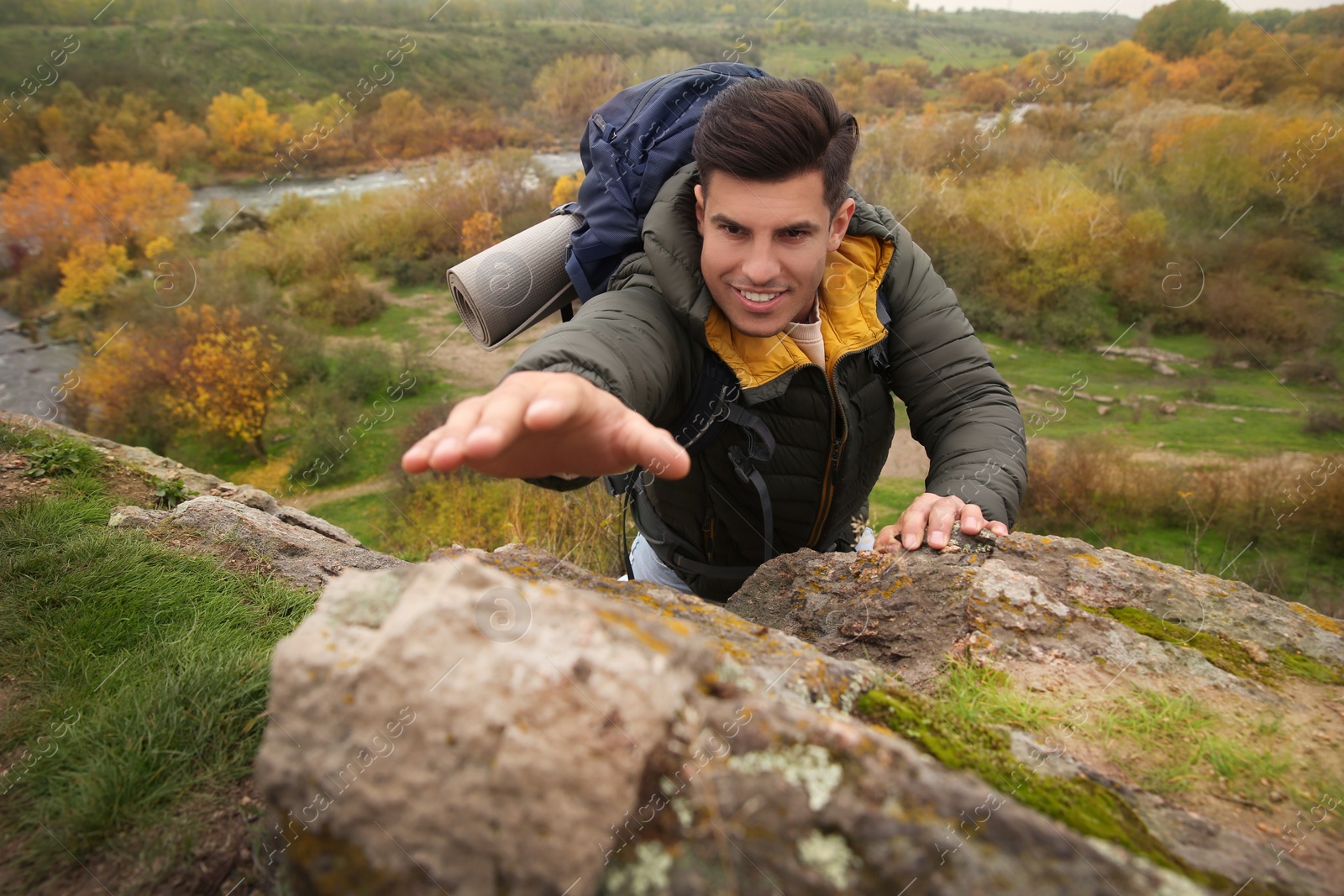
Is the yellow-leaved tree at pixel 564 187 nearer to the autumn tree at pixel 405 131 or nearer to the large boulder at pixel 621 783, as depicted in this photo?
the autumn tree at pixel 405 131

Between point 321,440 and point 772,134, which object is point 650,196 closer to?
point 772,134

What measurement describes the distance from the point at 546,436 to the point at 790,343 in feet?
4.58

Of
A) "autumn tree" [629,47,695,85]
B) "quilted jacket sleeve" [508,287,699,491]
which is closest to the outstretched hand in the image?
"quilted jacket sleeve" [508,287,699,491]

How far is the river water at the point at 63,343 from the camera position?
25016 mm

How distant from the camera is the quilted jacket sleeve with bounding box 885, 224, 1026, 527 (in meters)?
2.79

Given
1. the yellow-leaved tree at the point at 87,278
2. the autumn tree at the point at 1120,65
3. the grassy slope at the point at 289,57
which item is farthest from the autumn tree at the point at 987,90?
the yellow-leaved tree at the point at 87,278

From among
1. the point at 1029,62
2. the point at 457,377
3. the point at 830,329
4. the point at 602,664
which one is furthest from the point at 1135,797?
the point at 1029,62

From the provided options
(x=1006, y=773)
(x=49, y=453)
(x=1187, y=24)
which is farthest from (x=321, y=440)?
(x=1187, y=24)

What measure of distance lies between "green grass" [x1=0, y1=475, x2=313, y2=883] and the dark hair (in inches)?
90.3

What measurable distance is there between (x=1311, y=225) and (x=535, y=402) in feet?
126

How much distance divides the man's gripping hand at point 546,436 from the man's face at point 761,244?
107 cm

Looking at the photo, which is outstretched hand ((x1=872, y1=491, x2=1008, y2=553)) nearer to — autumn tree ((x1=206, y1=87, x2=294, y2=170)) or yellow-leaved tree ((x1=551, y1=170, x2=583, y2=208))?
yellow-leaved tree ((x1=551, y1=170, x2=583, y2=208))

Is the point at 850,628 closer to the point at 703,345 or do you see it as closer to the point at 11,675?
the point at 703,345

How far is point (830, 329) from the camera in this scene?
108 inches
